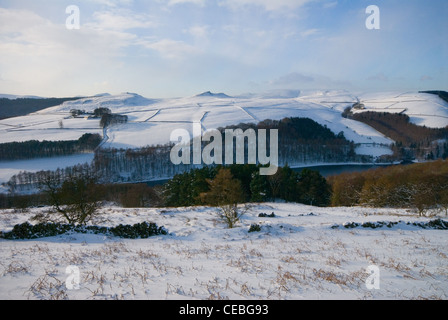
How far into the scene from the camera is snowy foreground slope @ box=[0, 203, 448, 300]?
5199 mm

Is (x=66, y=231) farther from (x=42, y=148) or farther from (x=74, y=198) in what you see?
(x=42, y=148)

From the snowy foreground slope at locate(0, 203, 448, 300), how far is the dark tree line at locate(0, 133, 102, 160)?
98070 millimetres

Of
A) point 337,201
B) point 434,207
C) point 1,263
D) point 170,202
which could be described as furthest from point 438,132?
point 1,263

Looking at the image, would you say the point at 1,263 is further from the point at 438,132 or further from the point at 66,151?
the point at 438,132

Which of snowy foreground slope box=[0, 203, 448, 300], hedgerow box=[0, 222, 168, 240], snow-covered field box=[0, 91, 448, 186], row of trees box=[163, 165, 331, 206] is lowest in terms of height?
row of trees box=[163, 165, 331, 206]

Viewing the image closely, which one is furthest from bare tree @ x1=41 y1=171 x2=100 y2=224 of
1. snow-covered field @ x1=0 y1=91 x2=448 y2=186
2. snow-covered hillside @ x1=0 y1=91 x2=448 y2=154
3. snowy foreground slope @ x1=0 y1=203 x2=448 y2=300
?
snow-covered hillside @ x1=0 y1=91 x2=448 y2=154

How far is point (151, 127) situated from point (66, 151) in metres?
44.1

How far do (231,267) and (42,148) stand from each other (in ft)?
356

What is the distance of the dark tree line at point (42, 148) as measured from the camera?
289ft

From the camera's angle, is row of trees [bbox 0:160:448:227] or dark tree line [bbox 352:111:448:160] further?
dark tree line [bbox 352:111:448:160]

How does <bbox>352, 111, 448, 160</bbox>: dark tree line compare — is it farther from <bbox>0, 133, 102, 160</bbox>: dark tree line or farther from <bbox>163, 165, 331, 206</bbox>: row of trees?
<bbox>0, 133, 102, 160</bbox>: dark tree line

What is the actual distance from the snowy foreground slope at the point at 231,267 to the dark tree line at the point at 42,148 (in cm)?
9807

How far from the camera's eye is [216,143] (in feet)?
330

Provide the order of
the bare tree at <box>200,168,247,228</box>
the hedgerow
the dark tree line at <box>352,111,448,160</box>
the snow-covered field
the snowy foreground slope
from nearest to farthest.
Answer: the snowy foreground slope, the hedgerow, the bare tree at <box>200,168,247,228</box>, the snow-covered field, the dark tree line at <box>352,111,448,160</box>
